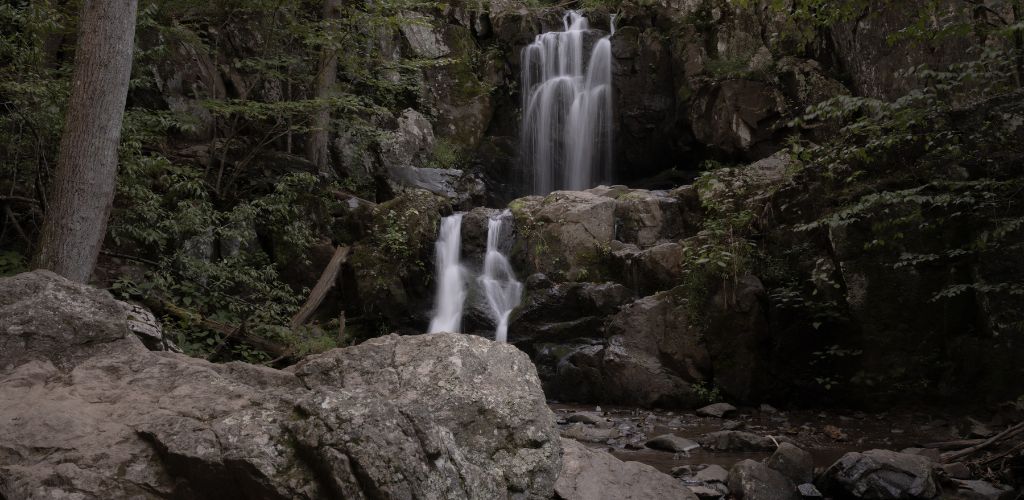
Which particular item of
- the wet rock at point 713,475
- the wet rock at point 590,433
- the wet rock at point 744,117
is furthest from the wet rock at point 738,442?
the wet rock at point 744,117

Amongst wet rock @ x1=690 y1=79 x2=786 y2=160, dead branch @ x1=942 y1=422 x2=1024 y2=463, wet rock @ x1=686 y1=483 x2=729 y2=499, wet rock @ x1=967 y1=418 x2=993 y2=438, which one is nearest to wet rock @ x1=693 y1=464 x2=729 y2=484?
wet rock @ x1=686 y1=483 x2=729 y2=499

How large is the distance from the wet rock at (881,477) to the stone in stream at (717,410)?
3.35 m

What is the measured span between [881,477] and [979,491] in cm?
64

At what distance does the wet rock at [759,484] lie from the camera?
4.65 metres

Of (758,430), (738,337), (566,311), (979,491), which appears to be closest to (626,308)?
(566,311)

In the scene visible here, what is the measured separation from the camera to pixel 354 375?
364cm

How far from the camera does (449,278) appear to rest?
11.9 metres

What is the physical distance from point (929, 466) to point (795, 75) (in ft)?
35.5

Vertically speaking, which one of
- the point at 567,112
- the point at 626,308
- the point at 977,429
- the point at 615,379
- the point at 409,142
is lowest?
the point at 977,429

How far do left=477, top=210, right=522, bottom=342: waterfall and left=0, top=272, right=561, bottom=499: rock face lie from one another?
279 inches

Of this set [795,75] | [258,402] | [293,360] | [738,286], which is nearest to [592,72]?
[795,75]

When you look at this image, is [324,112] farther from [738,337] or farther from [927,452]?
[927,452]

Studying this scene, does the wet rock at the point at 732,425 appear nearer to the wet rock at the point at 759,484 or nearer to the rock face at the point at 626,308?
the rock face at the point at 626,308

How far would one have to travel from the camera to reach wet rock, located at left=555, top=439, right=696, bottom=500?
12.3ft
